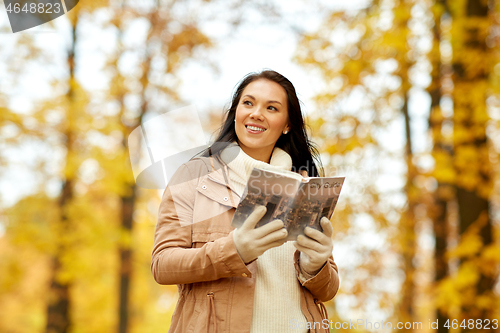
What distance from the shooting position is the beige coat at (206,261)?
4.91 feet

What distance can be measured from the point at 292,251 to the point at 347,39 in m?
3.80

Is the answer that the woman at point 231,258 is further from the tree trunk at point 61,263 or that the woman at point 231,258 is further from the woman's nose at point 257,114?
the tree trunk at point 61,263

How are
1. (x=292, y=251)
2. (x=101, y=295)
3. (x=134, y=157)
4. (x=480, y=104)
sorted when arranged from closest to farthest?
(x=292, y=251) → (x=134, y=157) → (x=480, y=104) → (x=101, y=295)

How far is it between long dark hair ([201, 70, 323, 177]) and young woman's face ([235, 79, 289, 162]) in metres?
0.04

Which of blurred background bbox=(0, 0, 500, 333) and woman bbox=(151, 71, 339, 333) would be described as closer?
woman bbox=(151, 71, 339, 333)

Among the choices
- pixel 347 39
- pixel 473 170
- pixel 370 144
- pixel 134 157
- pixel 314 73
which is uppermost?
pixel 347 39

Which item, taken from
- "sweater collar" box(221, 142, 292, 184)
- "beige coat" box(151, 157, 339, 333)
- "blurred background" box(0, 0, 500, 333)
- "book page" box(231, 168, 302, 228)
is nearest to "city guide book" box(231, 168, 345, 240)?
"book page" box(231, 168, 302, 228)

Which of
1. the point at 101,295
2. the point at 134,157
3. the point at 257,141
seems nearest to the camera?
the point at 257,141

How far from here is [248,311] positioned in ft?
5.11

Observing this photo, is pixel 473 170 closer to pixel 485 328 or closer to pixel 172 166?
pixel 485 328

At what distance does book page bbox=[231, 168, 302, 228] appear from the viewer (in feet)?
4.60

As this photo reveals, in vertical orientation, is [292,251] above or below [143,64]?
below

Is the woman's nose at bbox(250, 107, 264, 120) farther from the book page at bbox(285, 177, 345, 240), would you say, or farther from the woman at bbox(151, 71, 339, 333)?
the book page at bbox(285, 177, 345, 240)

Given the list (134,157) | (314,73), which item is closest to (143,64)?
(314,73)
